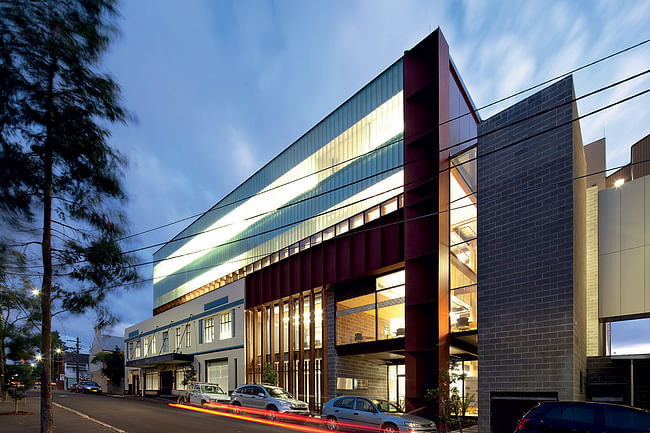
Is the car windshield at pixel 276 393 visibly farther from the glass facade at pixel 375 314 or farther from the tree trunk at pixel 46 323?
the tree trunk at pixel 46 323

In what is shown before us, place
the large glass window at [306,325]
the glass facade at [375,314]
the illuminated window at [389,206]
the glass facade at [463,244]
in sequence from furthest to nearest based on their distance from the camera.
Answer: the large glass window at [306,325]
the illuminated window at [389,206]
the glass facade at [375,314]
the glass facade at [463,244]

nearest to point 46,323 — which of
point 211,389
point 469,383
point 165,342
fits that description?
point 469,383

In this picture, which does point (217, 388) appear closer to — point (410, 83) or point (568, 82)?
point (410, 83)

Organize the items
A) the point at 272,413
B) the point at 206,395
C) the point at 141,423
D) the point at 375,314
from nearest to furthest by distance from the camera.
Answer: the point at 141,423
the point at 272,413
the point at 375,314
the point at 206,395

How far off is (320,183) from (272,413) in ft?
44.7

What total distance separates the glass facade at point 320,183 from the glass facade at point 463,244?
9.28 feet

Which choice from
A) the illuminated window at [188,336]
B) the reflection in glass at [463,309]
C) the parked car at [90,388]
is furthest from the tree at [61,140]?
the parked car at [90,388]

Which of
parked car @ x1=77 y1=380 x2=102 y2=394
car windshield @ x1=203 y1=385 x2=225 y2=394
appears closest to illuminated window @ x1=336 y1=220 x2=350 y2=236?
car windshield @ x1=203 y1=385 x2=225 y2=394

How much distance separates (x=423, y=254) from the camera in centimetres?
2247

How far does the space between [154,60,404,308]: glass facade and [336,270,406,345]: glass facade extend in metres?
3.72

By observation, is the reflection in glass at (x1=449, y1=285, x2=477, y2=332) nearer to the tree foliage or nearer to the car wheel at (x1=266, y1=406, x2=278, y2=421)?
the car wheel at (x1=266, y1=406, x2=278, y2=421)

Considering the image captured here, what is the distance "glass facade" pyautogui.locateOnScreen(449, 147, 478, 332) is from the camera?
20.9 metres

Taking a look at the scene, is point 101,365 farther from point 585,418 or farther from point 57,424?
point 585,418

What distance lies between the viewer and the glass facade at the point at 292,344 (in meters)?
28.8
